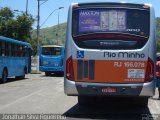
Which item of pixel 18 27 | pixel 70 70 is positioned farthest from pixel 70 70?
pixel 18 27

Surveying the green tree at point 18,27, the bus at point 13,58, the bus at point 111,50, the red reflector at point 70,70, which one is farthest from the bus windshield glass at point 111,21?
the green tree at point 18,27

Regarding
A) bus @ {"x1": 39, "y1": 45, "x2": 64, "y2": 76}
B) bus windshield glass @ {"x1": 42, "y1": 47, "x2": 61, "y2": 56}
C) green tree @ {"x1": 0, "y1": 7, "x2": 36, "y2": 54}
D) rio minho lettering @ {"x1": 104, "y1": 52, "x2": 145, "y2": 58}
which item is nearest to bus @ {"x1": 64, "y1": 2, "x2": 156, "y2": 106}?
rio minho lettering @ {"x1": 104, "y1": 52, "x2": 145, "y2": 58}

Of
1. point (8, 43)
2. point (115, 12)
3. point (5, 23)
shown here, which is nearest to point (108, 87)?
point (115, 12)

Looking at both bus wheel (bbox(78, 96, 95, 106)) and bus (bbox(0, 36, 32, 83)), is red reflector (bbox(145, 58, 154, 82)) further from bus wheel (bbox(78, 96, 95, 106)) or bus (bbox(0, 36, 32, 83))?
bus (bbox(0, 36, 32, 83))

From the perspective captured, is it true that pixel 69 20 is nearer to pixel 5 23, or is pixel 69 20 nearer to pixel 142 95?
pixel 142 95

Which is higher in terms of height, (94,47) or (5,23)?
(5,23)

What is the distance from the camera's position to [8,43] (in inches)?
989

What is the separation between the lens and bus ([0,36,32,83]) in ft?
79.8

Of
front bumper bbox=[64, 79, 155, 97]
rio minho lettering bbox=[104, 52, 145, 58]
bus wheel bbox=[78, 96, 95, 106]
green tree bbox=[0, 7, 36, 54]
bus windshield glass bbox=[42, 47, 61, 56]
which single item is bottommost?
bus wheel bbox=[78, 96, 95, 106]

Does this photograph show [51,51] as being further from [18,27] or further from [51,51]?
[18,27]

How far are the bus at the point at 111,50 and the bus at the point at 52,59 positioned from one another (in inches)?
929

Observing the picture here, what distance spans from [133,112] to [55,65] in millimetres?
23123

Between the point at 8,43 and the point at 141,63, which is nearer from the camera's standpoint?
the point at 141,63

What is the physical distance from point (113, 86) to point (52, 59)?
2432cm
